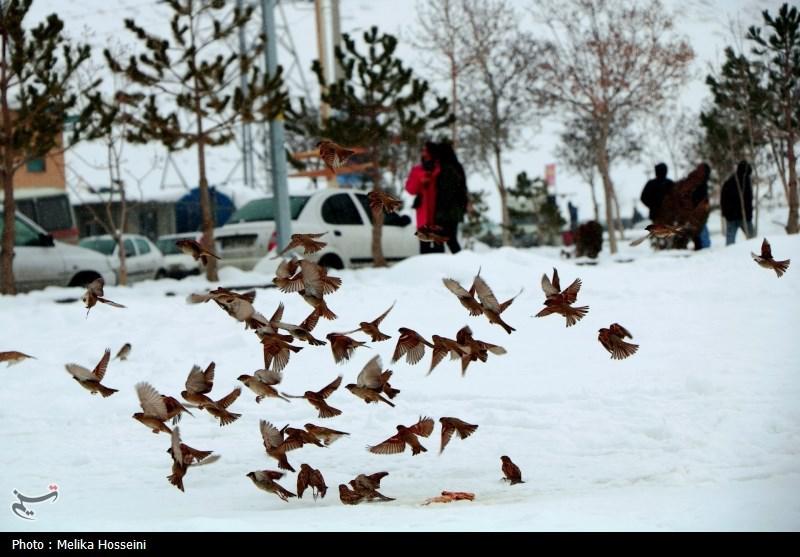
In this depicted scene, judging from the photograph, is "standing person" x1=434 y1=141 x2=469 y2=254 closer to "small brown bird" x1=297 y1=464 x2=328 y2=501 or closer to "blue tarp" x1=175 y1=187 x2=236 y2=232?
"small brown bird" x1=297 y1=464 x2=328 y2=501

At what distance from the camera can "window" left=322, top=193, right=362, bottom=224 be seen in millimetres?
15047

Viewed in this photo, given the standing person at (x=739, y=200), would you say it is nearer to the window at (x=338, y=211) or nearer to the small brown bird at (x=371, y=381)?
the window at (x=338, y=211)

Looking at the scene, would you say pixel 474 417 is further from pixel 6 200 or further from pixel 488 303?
pixel 6 200

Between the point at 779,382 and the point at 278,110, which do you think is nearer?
the point at 779,382

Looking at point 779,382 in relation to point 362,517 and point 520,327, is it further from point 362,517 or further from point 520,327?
point 362,517

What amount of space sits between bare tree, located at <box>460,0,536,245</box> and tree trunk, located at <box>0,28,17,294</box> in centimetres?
1401

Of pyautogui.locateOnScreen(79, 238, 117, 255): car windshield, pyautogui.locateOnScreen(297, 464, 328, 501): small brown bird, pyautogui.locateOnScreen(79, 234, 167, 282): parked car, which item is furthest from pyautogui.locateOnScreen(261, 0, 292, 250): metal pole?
pyautogui.locateOnScreen(297, 464, 328, 501): small brown bird

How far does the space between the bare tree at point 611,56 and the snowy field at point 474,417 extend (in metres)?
12.7

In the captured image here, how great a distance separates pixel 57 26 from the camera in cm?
1315

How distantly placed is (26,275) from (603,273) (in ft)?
26.0

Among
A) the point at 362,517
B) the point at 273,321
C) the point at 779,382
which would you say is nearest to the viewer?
the point at 362,517

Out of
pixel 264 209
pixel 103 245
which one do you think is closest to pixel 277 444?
pixel 264 209

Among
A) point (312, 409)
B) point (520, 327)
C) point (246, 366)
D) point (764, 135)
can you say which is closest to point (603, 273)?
point (520, 327)

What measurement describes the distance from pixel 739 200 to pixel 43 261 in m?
10.4
